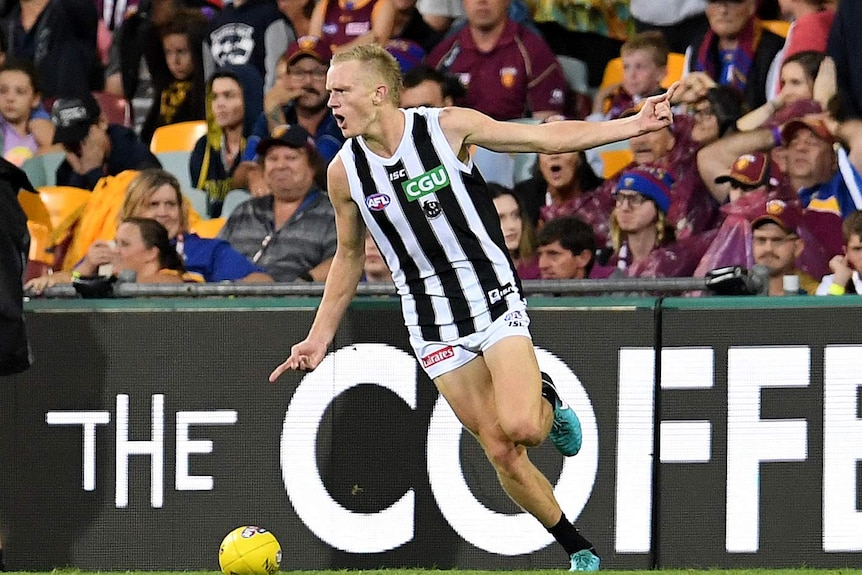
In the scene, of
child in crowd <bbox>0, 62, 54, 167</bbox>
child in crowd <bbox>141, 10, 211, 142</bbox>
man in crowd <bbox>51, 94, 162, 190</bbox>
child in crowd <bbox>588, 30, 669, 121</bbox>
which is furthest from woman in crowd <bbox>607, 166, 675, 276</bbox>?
child in crowd <bbox>0, 62, 54, 167</bbox>

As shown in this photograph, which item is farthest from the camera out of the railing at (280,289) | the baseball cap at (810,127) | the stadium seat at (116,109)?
the stadium seat at (116,109)

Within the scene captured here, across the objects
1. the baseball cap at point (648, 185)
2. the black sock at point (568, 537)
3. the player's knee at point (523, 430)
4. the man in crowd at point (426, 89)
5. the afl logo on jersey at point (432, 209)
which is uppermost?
the man in crowd at point (426, 89)

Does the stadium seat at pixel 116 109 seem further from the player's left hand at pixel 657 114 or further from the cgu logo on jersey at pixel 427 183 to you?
the player's left hand at pixel 657 114

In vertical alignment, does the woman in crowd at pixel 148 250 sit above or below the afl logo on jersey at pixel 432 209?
below

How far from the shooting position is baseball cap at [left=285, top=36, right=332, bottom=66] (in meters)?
10.9

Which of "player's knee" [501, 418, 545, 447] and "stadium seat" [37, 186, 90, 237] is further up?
"stadium seat" [37, 186, 90, 237]

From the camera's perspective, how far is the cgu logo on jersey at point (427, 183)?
261 inches

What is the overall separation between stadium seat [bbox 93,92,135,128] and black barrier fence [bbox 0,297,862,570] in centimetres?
488

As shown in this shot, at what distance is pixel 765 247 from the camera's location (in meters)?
8.51

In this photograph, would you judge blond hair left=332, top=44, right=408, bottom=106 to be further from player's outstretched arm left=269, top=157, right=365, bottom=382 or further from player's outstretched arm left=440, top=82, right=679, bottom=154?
player's outstretched arm left=269, top=157, right=365, bottom=382

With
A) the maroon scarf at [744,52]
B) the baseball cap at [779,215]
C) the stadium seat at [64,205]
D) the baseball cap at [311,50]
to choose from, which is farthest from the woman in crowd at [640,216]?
the stadium seat at [64,205]

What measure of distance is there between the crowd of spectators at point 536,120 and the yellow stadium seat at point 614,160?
46 millimetres

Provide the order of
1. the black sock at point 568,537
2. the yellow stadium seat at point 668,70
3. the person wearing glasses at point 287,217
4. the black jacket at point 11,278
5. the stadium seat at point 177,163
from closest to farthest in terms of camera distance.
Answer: the black sock at point 568,537
the black jacket at point 11,278
the person wearing glasses at point 287,217
the yellow stadium seat at point 668,70
the stadium seat at point 177,163

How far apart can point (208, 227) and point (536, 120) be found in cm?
245
